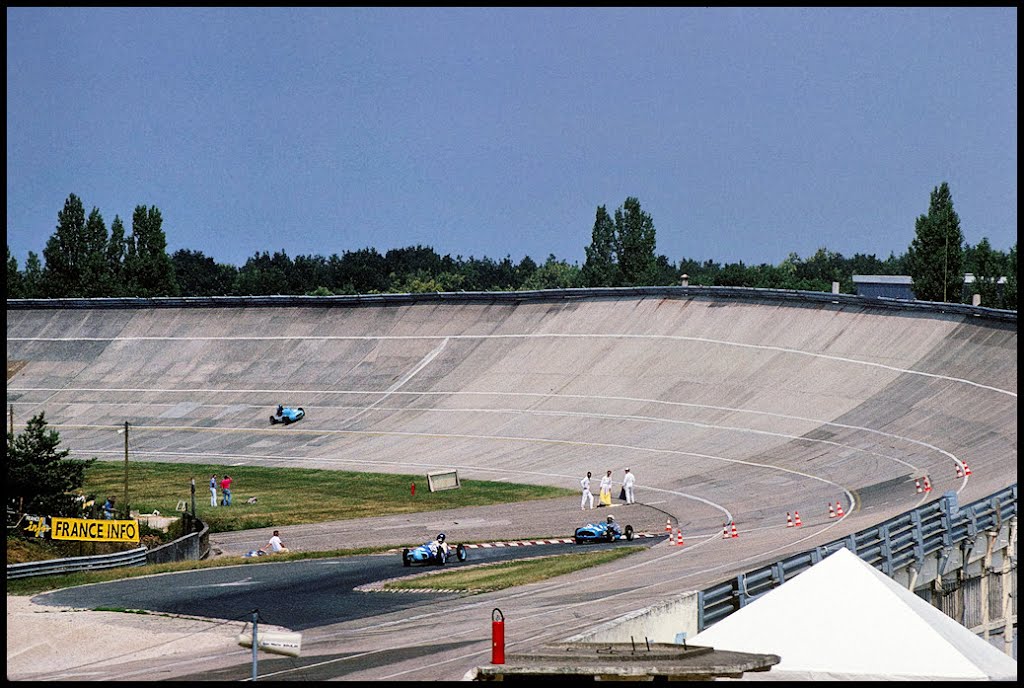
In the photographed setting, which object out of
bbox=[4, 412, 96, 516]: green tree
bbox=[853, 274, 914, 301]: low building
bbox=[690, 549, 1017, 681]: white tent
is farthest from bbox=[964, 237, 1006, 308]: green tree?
bbox=[690, 549, 1017, 681]: white tent

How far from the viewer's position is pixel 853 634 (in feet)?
74.1

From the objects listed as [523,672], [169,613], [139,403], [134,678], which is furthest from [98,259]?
[523,672]

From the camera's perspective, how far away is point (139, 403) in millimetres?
91000

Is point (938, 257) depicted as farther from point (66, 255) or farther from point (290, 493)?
point (66, 255)

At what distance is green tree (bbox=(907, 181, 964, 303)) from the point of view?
118 metres

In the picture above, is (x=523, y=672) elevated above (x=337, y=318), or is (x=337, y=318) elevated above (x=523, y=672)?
(x=337, y=318)

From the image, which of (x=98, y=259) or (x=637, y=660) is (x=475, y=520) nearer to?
(x=637, y=660)

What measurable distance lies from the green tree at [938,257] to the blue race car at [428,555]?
8042 centimetres

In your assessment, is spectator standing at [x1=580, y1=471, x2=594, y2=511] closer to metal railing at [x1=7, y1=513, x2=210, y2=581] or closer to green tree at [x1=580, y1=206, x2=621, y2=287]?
metal railing at [x1=7, y1=513, x2=210, y2=581]

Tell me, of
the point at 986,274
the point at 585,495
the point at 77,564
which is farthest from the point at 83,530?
Answer: the point at 986,274

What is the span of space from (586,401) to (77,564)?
39.2 meters

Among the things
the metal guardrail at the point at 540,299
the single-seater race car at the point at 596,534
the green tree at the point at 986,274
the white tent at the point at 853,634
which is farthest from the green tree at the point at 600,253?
the white tent at the point at 853,634

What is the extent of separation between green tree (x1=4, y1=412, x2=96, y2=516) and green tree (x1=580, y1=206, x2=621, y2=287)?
99.7m

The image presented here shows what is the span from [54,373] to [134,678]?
72.9 metres
